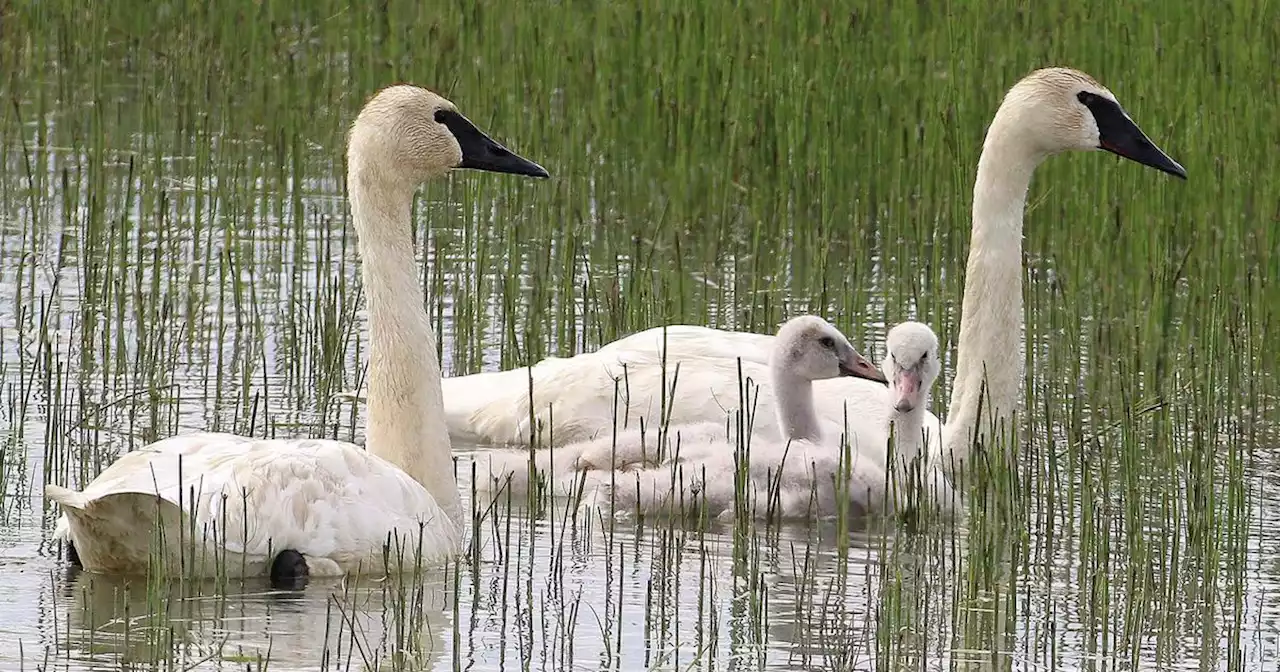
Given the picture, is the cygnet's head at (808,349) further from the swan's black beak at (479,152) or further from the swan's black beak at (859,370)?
the swan's black beak at (479,152)

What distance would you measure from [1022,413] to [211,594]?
3520 mm

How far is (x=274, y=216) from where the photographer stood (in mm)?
12469

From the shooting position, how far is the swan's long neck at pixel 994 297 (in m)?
9.14

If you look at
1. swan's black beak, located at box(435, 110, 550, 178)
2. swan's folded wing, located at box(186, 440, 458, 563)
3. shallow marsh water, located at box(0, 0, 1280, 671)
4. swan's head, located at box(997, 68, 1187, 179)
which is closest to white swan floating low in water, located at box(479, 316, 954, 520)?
shallow marsh water, located at box(0, 0, 1280, 671)

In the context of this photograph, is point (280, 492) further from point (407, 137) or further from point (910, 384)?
point (910, 384)

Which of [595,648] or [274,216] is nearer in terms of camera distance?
[595,648]

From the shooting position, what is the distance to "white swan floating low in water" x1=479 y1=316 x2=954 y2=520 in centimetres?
834

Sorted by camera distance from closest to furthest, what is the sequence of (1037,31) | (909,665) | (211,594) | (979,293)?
(909,665) < (211,594) < (979,293) < (1037,31)

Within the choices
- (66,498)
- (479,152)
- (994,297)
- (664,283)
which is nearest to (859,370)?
(994,297)

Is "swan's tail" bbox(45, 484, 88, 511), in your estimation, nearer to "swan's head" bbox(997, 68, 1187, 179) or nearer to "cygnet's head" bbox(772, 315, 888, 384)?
"cygnet's head" bbox(772, 315, 888, 384)

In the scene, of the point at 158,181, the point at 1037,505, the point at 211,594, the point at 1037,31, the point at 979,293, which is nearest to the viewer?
the point at 211,594

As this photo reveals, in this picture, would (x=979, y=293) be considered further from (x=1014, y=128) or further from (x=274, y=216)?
(x=274, y=216)

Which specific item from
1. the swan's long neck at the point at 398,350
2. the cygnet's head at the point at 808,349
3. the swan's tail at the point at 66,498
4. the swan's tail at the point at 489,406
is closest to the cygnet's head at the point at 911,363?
the cygnet's head at the point at 808,349

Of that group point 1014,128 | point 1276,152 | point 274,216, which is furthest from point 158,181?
point 1276,152
